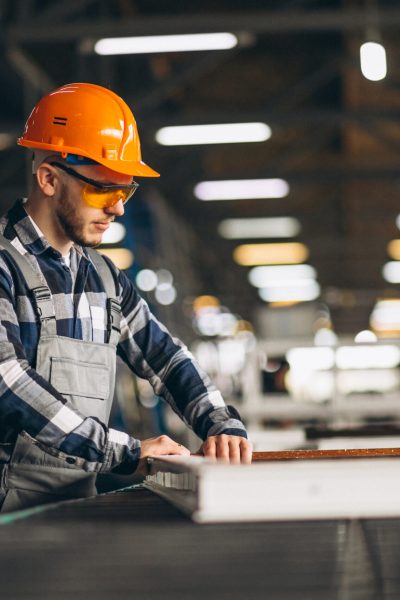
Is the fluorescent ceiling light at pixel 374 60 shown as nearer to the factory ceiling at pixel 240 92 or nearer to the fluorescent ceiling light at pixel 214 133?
the factory ceiling at pixel 240 92

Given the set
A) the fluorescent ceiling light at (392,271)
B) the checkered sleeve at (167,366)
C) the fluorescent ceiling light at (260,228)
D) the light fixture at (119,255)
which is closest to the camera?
the checkered sleeve at (167,366)

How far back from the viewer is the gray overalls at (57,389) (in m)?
2.90

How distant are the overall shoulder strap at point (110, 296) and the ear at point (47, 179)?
0.25 metres

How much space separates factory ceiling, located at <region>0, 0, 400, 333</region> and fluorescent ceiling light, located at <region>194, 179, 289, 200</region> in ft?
0.56

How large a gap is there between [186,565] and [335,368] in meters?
8.70

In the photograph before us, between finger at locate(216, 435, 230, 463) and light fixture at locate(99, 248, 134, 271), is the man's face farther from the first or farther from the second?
light fixture at locate(99, 248, 134, 271)

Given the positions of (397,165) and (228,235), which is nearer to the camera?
(397,165)

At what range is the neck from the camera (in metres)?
3.08

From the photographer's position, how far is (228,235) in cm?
2341

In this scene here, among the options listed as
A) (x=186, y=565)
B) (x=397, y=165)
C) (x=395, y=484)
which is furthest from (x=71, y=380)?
(x=397, y=165)

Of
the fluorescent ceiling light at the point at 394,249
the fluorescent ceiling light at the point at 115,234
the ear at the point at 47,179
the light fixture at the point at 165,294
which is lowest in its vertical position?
the ear at the point at 47,179

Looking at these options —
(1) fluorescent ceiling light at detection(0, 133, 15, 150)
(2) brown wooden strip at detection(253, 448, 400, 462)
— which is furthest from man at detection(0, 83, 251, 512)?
(1) fluorescent ceiling light at detection(0, 133, 15, 150)

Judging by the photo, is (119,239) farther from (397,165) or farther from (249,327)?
(249,327)

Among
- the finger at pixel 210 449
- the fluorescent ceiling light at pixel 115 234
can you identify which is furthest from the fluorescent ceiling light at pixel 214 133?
the finger at pixel 210 449
